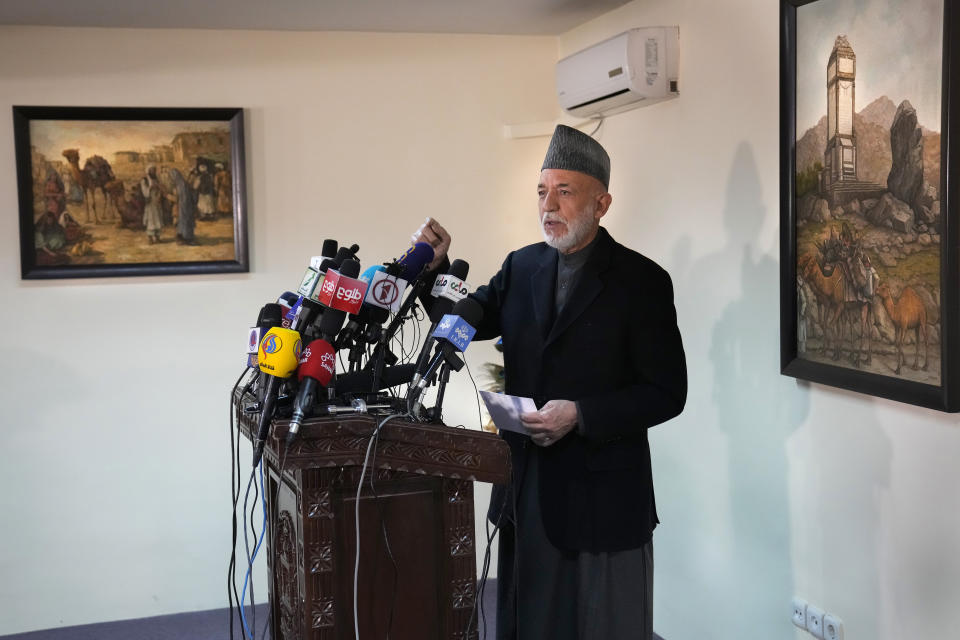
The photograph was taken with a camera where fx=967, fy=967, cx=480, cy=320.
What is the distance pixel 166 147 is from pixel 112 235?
0.46 meters

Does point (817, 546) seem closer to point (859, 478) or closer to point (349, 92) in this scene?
point (859, 478)

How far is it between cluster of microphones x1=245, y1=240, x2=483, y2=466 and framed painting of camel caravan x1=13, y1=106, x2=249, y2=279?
2306 mm

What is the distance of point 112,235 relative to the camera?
168 inches

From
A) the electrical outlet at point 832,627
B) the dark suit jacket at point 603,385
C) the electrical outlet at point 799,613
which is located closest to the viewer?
the dark suit jacket at point 603,385

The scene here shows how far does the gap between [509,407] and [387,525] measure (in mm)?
419

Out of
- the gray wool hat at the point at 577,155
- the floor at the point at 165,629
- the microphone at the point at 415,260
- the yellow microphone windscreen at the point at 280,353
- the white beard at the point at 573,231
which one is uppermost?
the gray wool hat at the point at 577,155

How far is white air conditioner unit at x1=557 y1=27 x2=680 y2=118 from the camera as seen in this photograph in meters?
3.56

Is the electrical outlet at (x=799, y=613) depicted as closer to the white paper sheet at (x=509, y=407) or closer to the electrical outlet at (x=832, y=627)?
the electrical outlet at (x=832, y=627)

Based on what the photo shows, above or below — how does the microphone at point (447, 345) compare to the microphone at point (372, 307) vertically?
below

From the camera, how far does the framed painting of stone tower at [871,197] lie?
2299 mm

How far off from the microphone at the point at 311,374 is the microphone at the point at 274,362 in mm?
22

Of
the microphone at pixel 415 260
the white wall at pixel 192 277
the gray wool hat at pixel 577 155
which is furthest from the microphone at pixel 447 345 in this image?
the white wall at pixel 192 277

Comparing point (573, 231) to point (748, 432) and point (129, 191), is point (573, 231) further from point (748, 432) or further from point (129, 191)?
point (129, 191)

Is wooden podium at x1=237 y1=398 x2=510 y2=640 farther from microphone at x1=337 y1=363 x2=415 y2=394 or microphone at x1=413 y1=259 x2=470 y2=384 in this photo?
microphone at x1=413 y1=259 x2=470 y2=384
